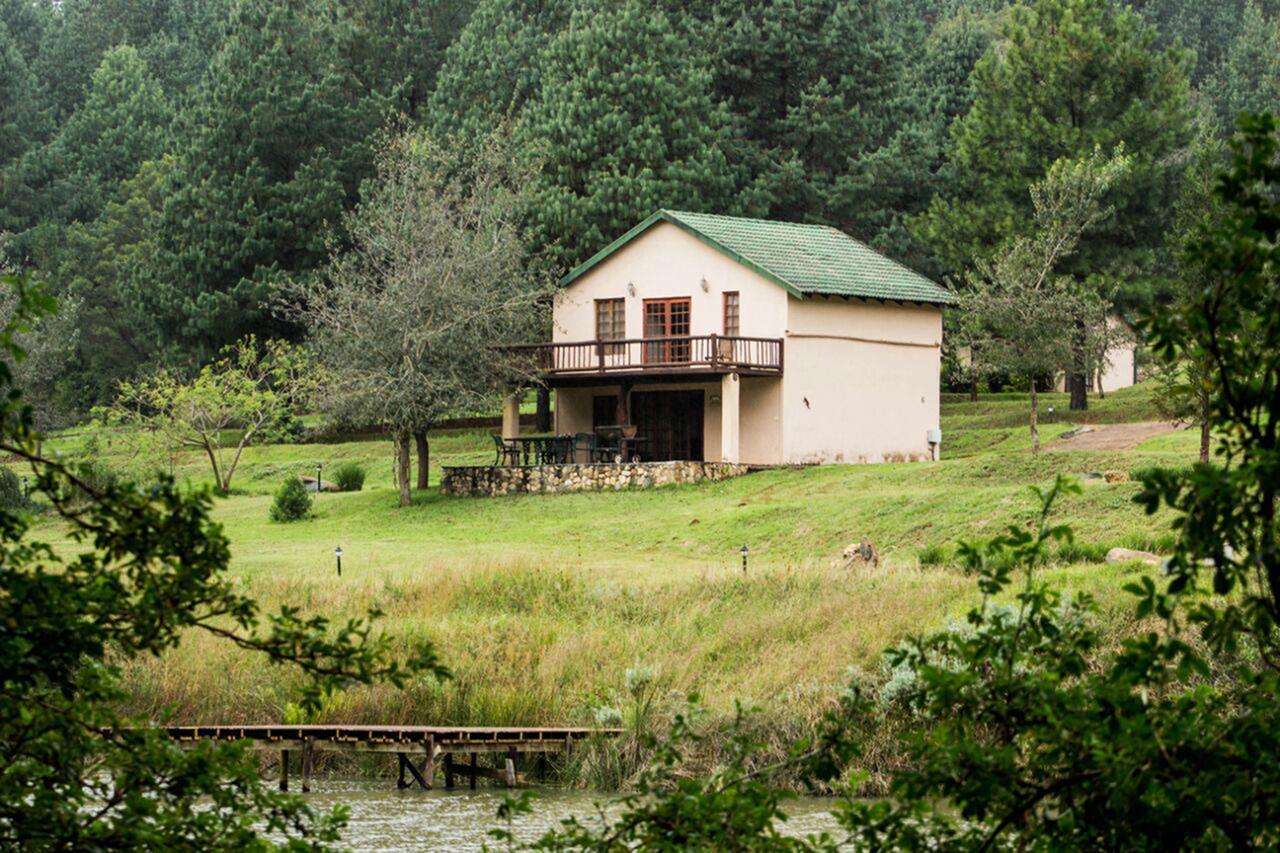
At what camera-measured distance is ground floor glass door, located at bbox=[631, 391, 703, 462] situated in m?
43.8

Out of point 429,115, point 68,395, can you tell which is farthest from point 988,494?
point 68,395

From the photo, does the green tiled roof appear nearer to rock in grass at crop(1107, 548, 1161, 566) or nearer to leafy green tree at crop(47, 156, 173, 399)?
rock in grass at crop(1107, 548, 1161, 566)

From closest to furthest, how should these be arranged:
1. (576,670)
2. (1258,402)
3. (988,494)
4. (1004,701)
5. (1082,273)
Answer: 1. (1258,402)
2. (1004,701)
3. (576,670)
4. (988,494)
5. (1082,273)

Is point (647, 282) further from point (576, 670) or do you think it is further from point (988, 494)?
point (576, 670)

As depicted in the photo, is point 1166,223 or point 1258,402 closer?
point 1258,402

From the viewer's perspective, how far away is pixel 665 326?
43594 mm

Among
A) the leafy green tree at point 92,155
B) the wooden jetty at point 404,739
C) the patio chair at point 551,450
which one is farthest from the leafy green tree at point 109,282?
the wooden jetty at point 404,739

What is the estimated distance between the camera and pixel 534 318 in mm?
43438

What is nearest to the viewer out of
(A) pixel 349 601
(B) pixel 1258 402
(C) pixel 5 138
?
(B) pixel 1258 402

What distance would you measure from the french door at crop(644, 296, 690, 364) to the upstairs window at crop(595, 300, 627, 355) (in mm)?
739

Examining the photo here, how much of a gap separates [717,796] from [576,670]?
13435 millimetres

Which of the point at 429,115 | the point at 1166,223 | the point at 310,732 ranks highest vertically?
the point at 429,115

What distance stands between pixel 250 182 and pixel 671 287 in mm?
20731

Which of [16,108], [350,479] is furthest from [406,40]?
[350,479]
